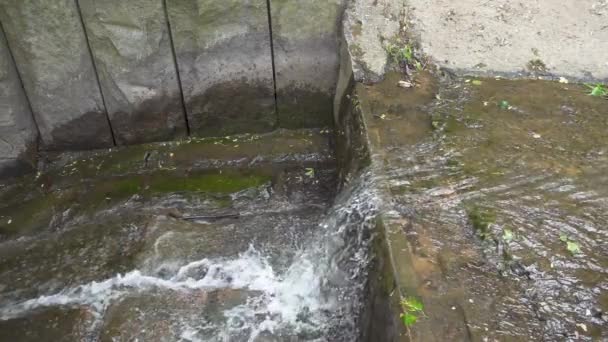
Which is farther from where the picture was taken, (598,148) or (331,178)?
(331,178)

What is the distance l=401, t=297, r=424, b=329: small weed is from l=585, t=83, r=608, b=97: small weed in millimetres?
2020

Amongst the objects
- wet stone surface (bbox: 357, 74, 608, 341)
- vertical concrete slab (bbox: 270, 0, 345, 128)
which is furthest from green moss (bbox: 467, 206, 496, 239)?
vertical concrete slab (bbox: 270, 0, 345, 128)

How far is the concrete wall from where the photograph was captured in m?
3.41

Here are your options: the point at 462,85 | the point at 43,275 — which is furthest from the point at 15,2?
the point at 462,85

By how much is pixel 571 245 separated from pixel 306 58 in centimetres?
212

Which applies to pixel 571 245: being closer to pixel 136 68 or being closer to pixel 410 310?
pixel 410 310

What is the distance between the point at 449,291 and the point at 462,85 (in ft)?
5.31

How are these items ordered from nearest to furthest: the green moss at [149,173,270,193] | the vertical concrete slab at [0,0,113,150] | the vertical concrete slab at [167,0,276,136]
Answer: the vertical concrete slab at [0,0,113,150]
the vertical concrete slab at [167,0,276,136]
the green moss at [149,173,270,193]

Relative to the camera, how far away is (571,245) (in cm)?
247

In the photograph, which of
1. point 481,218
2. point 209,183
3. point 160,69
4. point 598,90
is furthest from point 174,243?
point 598,90

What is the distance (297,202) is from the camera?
3.60 m

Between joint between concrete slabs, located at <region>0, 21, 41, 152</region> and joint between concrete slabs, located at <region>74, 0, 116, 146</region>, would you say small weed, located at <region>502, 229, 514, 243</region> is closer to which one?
joint between concrete slabs, located at <region>74, 0, 116, 146</region>

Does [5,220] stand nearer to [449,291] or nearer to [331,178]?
[331,178]

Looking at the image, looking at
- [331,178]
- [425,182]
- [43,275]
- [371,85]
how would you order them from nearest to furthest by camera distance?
[425,182] → [43,275] → [371,85] → [331,178]
